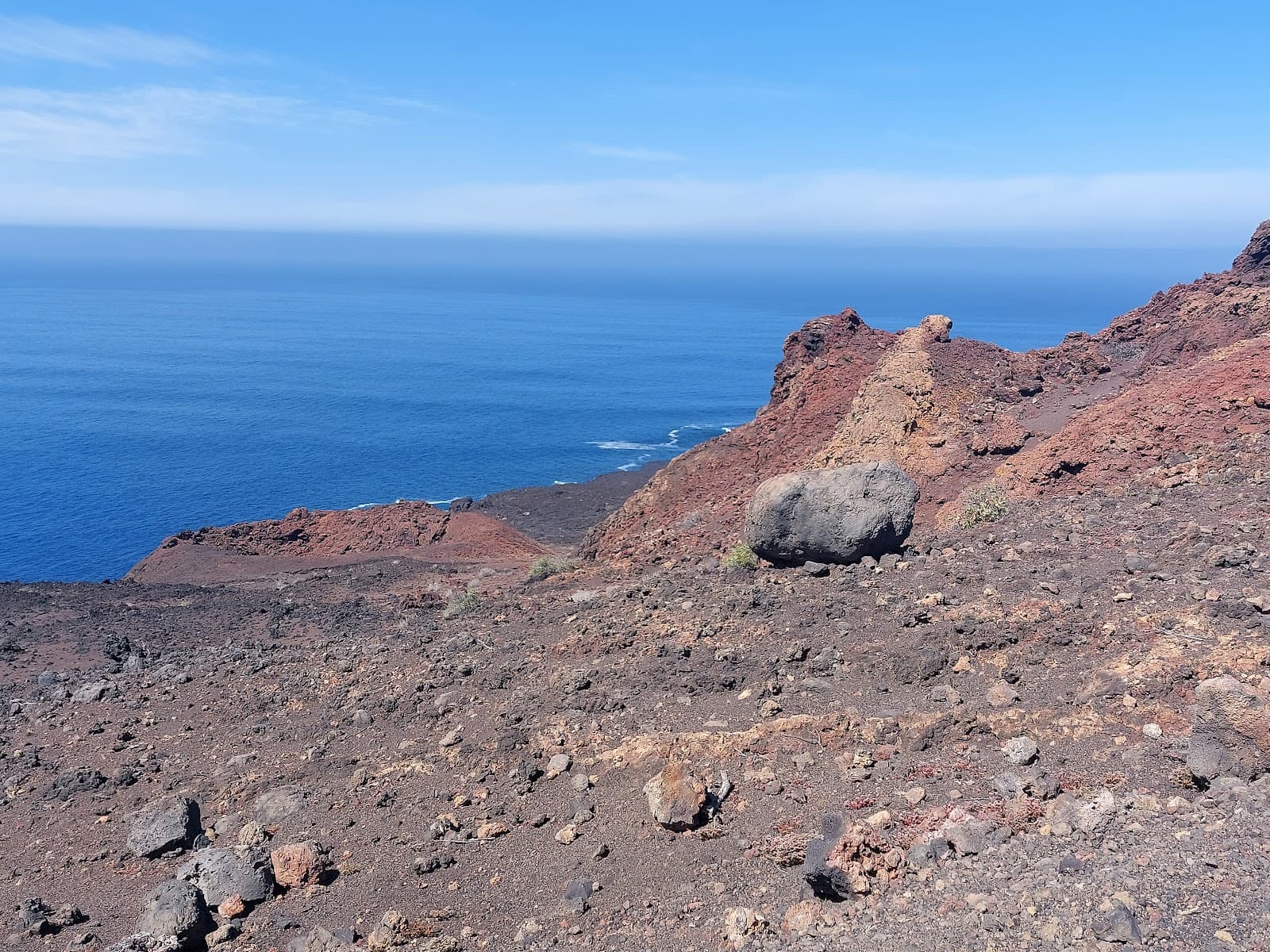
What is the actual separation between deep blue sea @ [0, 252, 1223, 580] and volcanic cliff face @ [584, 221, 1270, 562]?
30.5m

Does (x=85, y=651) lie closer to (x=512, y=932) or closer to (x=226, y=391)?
(x=512, y=932)

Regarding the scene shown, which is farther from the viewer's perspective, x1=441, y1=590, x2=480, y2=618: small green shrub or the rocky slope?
x1=441, y1=590, x2=480, y2=618: small green shrub

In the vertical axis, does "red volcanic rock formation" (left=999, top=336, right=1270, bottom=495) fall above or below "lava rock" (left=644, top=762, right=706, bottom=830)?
above

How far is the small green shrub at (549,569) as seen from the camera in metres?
23.6

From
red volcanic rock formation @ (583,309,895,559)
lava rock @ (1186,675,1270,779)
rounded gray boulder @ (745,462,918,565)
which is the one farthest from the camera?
red volcanic rock formation @ (583,309,895,559)

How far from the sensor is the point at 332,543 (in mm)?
37562

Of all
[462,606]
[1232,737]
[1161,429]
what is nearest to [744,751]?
[1232,737]

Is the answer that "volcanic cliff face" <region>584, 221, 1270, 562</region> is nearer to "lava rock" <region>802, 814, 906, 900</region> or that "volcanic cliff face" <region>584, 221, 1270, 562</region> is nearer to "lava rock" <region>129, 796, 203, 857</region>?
"lava rock" <region>129, 796, 203, 857</region>

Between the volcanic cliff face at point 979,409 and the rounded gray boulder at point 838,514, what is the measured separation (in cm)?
528

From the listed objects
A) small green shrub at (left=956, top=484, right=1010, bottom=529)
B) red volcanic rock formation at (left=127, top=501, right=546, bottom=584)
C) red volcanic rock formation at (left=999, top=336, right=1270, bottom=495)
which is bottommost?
red volcanic rock formation at (left=127, top=501, right=546, bottom=584)

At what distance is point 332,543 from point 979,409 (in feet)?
82.3

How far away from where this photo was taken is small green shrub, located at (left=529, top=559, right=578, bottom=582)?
77.4 feet

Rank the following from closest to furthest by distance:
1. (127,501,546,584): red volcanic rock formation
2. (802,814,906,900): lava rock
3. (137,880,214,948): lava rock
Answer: (802,814,906,900): lava rock, (137,880,214,948): lava rock, (127,501,546,584): red volcanic rock formation

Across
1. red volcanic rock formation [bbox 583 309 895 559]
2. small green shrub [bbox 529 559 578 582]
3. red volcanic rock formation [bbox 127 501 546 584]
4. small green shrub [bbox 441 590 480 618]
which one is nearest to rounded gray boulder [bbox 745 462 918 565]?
small green shrub [bbox 441 590 480 618]
